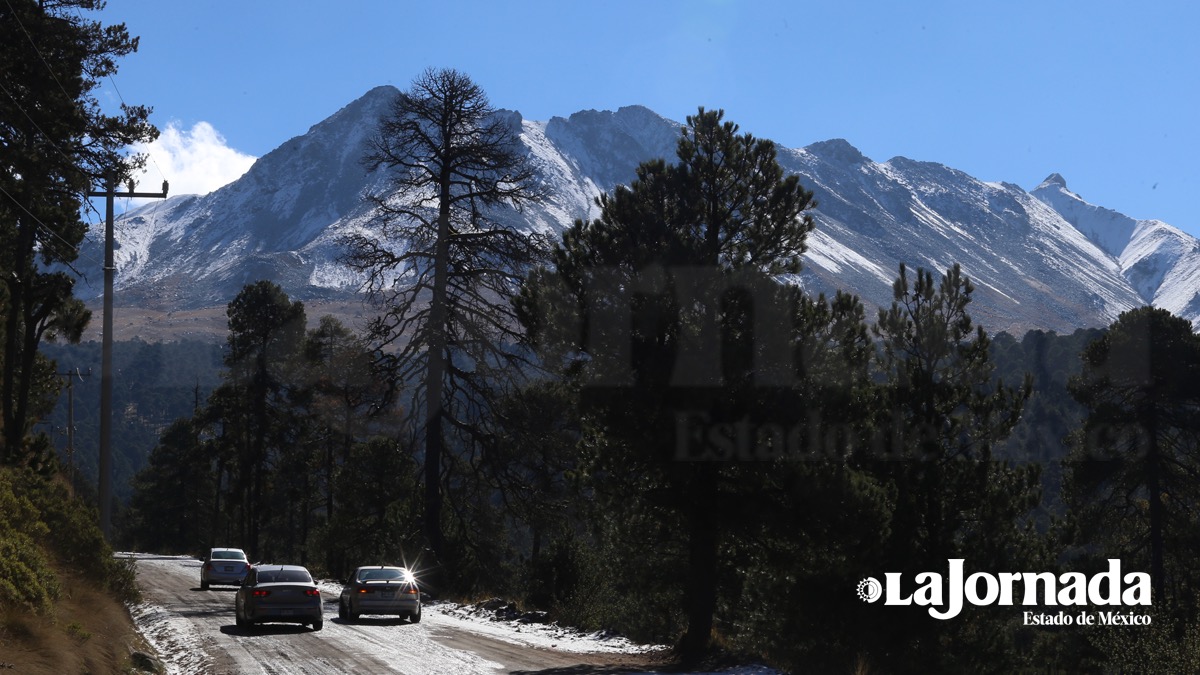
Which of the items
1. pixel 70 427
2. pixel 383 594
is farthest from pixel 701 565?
pixel 70 427

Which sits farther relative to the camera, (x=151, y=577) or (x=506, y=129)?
(x=151, y=577)

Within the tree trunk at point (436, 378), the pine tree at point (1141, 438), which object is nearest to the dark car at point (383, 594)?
the tree trunk at point (436, 378)

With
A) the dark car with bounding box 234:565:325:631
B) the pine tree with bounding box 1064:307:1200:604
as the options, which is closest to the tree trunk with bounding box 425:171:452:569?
the dark car with bounding box 234:565:325:631

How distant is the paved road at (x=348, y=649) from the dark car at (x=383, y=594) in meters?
0.30

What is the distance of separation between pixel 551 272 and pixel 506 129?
458 inches

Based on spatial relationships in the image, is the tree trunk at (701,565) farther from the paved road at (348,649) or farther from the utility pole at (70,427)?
the utility pole at (70,427)

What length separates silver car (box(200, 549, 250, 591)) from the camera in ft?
137

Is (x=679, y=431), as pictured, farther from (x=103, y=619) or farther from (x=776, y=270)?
(x=103, y=619)

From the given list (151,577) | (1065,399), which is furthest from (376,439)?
(1065,399)

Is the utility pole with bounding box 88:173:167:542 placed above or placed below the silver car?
above

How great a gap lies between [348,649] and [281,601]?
14.5 feet

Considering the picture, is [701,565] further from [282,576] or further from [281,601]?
[282,576]

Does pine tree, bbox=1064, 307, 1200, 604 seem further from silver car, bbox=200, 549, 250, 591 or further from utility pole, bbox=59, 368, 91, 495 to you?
utility pole, bbox=59, 368, 91, 495

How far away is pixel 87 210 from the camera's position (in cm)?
3027
